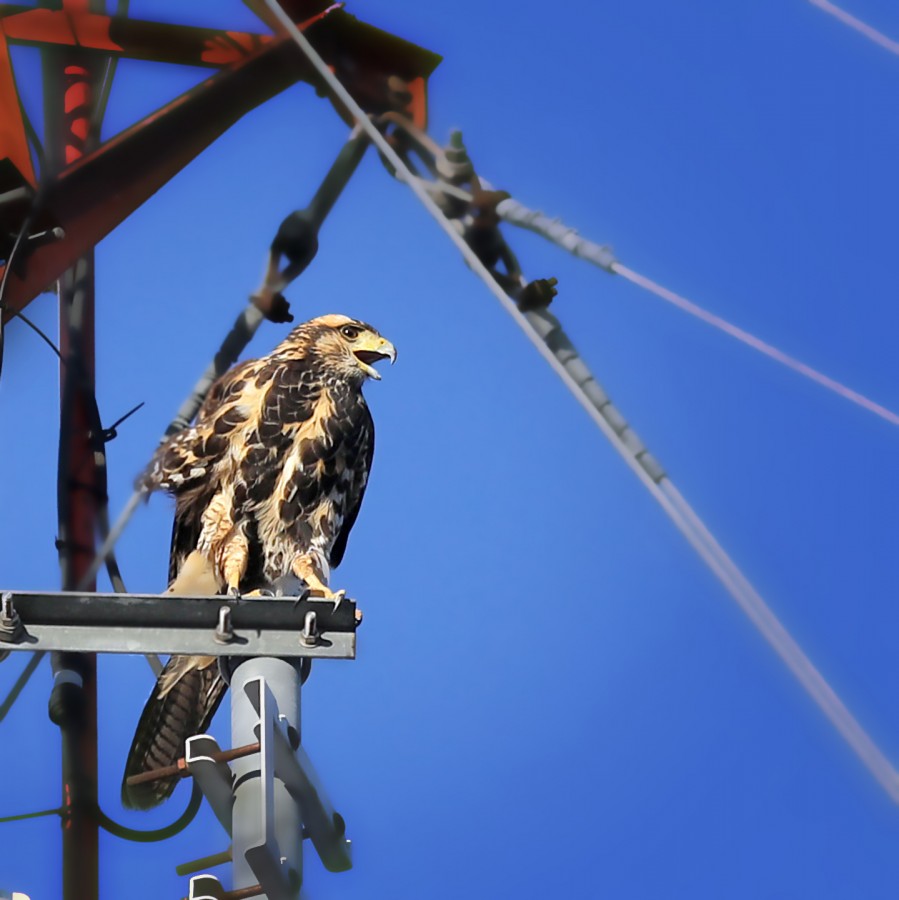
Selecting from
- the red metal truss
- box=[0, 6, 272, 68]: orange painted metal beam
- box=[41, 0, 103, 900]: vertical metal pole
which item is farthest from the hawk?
box=[0, 6, 272, 68]: orange painted metal beam

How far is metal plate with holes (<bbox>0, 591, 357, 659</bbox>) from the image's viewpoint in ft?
15.6

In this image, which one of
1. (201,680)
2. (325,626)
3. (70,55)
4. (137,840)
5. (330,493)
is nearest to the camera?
(325,626)

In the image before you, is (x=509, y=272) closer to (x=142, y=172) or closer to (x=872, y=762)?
(x=142, y=172)

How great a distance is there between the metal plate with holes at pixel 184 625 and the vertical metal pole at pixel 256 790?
3.0 inches

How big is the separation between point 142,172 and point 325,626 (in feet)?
10.6

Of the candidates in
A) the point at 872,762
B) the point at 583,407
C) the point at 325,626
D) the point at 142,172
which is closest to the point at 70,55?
the point at 142,172

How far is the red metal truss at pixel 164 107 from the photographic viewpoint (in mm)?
7141

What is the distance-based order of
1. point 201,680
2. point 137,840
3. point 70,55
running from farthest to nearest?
1. point 70,55
2. point 201,680
3. point 137,840

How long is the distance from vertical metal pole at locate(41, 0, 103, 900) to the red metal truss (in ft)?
0.41

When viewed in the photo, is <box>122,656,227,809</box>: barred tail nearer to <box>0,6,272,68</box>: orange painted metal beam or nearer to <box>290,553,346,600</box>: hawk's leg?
<box>290,553,346,600</box>: hawk's leg

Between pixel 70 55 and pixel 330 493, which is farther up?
pixel 70 55

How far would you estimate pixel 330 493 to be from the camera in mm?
7148

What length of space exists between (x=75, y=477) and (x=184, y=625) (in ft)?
8.06

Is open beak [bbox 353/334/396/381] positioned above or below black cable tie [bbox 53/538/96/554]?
above
